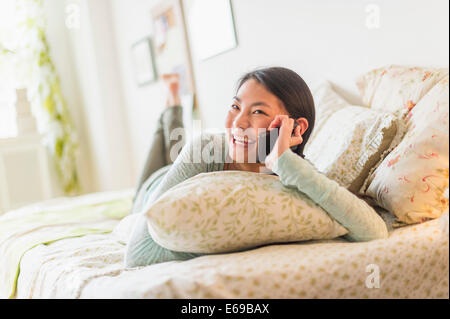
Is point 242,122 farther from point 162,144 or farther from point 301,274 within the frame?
point 162,144

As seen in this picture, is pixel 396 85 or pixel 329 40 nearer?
pixel 396 85

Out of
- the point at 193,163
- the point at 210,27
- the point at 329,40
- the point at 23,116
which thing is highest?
the point at 210,27

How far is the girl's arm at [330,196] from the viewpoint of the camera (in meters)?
0.90

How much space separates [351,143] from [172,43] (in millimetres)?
1832

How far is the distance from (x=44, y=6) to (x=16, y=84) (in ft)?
2.33

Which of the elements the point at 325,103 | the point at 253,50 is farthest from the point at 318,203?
the point at 253,50

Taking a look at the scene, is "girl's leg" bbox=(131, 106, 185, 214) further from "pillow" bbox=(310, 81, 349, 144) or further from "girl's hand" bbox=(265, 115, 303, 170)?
"girl's hand" bbox=(265, 115, 303, 170)

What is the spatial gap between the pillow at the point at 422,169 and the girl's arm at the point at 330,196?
0.13 m

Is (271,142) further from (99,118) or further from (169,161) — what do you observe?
(99,118)

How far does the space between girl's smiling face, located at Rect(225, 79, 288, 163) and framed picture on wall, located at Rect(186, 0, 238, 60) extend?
0.87 meters

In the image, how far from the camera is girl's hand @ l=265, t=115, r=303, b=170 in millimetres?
958

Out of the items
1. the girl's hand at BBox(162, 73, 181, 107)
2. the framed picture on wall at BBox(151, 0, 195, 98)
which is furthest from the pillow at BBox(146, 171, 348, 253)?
the framed picture on wall at BBox(151, 0, 195, 98)

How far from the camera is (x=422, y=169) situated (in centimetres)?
99

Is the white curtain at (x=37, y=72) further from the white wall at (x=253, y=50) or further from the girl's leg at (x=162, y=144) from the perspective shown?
the girl's leg at (x=162, y=144)
